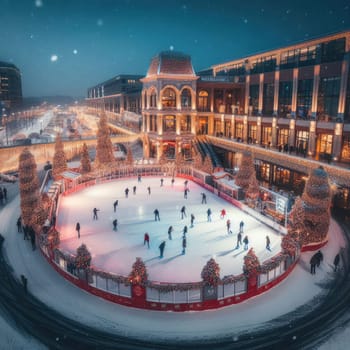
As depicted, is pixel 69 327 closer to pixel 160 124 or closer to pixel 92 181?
pixel 92 181

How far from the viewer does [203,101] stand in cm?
5928

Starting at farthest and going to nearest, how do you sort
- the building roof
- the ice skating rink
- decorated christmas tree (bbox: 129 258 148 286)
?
the building roof
the ice skating rink
decorated christmas tree (bbox: 129 258 148 286)

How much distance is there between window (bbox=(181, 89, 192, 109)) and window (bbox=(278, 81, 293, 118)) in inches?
670

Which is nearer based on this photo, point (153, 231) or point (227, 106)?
point (153, 231)

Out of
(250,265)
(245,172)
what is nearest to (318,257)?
(250,265)

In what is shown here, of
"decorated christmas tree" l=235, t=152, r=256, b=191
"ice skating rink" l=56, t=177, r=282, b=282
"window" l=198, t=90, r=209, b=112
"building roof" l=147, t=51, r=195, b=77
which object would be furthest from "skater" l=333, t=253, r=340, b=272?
"window" l=198, t=90, r=209, b=112

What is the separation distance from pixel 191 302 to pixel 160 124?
42270mm

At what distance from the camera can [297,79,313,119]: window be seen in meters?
39.3

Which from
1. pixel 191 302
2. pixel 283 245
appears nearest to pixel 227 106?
pixel 283 245

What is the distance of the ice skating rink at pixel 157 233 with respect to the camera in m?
19.7

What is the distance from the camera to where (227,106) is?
5984 centimetres

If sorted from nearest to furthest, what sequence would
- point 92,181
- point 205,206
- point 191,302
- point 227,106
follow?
point 191,302 → point 205,206 → point 92,181 → point 227,106

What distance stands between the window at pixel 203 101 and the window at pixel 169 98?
5483mm

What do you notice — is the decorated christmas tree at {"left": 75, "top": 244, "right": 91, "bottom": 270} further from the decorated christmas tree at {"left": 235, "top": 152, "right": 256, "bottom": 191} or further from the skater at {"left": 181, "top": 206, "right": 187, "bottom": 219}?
the decorated christmas tree at {"left": 235, "top": 152, "right": 256, "bottom": 191}
